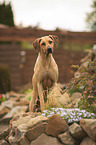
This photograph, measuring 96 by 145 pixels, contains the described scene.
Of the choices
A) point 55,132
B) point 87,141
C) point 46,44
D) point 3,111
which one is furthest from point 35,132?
point 3,111

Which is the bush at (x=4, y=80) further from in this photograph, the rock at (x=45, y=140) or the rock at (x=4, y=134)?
the rock at (x=45, y=140)

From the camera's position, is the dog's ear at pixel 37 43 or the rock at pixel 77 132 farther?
the dog's ear at pixel 37 43

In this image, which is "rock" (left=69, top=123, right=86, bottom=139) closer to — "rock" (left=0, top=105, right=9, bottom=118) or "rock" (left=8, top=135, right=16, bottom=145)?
"rock" (left=8, top=135, right=16, bottom=145)

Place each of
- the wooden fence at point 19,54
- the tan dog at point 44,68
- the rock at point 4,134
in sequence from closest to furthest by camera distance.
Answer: the tan dog at point 44,68 → the rock at point 4,134 → the wooden fence at point 19,54

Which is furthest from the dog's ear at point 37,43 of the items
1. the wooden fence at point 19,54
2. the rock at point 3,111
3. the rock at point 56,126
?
the wooden fence at point 19,54

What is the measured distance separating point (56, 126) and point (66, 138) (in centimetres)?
22

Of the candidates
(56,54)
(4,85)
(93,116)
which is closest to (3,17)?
(56,54)

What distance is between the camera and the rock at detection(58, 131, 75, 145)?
2.87 meters

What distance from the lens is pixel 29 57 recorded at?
1227 cm

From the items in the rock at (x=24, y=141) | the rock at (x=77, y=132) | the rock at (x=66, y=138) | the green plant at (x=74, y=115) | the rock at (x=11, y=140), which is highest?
the green plant at (x=74, y=115)

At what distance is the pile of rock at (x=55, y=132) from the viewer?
2783 millimetres

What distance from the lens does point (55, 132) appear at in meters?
3.01

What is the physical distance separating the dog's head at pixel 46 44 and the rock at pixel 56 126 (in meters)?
1.13

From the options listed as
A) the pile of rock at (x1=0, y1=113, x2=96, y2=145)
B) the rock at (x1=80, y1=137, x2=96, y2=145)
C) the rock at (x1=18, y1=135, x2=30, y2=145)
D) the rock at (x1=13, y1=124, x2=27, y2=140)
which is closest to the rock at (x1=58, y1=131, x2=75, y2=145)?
the pile of rock at (x1=0, y1=113, x2=96, y2=145)
